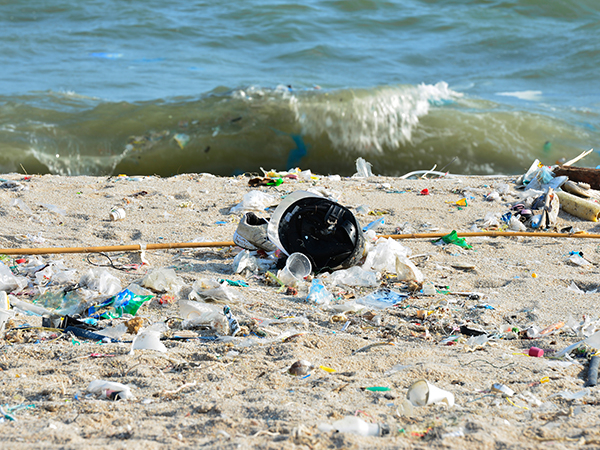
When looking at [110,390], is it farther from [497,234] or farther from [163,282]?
[497,234]

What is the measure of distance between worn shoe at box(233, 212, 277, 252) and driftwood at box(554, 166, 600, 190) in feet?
10.4

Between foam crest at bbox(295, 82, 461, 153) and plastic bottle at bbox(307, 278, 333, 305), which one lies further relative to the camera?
foam crest at bbox(295, 82, 461, 153)

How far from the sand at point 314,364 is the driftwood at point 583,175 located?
1.48 metres

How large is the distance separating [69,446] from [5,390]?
1.68ft

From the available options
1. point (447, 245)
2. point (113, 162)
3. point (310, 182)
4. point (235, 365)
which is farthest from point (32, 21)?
point (235, 365)

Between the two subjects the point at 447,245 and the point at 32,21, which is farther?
the point at 32,21

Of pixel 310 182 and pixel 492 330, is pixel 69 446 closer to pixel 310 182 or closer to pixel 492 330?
pixel 492 330

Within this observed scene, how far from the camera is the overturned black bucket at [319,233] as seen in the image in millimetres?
3059

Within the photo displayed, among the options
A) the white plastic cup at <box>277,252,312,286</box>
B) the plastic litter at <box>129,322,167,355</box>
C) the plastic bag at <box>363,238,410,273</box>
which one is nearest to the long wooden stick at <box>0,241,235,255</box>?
the white plastic cup at <box>277,252,312,286</box>

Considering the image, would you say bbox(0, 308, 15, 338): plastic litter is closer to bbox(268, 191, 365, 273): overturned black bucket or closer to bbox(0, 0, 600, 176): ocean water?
bbox(268, 191, 365, 273): overturned black bucket

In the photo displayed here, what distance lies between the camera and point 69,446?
1328mm

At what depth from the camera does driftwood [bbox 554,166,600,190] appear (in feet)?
16.6

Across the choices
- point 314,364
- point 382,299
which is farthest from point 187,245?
point 314,364

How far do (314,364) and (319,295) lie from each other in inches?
31.2
